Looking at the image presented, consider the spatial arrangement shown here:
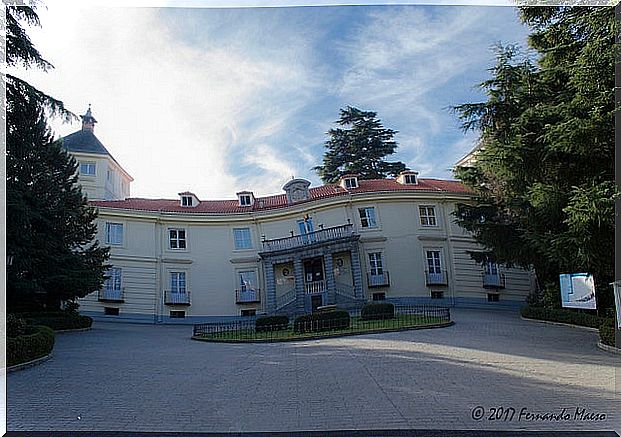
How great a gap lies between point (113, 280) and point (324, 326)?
4.05 m

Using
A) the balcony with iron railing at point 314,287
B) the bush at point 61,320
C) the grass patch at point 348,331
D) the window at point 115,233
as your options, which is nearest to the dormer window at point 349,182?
the grass patch at point 348,331

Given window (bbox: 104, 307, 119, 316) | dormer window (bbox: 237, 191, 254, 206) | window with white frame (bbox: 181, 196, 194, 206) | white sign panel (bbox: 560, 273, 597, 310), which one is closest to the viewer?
white sign panel (bbox: 560, 273, 597, 310)

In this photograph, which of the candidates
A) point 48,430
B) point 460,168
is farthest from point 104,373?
point 460,168

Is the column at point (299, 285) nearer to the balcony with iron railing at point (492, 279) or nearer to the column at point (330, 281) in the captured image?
the column at point (330, 281)

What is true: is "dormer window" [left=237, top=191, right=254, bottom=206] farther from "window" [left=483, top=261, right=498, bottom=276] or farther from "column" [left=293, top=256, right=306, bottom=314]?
"window" [left=483, top=261, right=498, bottom=276]

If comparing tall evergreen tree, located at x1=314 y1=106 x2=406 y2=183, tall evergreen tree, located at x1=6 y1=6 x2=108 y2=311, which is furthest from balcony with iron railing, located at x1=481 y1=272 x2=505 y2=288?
tall evergreen tree, located at x1=6 y1=6 x2=108 y2=311

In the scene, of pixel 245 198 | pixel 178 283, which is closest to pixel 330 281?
pixel 178 283

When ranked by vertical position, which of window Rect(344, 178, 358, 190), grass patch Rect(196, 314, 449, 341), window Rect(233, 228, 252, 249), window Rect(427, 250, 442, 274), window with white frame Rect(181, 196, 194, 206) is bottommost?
grass patch Rect(196, 314, 449, 341)

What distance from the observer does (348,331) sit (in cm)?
848

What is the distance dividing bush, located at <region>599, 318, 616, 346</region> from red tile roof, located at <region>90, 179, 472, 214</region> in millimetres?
3477

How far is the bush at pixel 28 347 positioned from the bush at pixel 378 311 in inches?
204

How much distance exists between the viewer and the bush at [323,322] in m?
8.84

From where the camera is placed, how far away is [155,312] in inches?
352

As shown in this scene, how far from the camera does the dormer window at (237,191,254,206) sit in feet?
24.1
